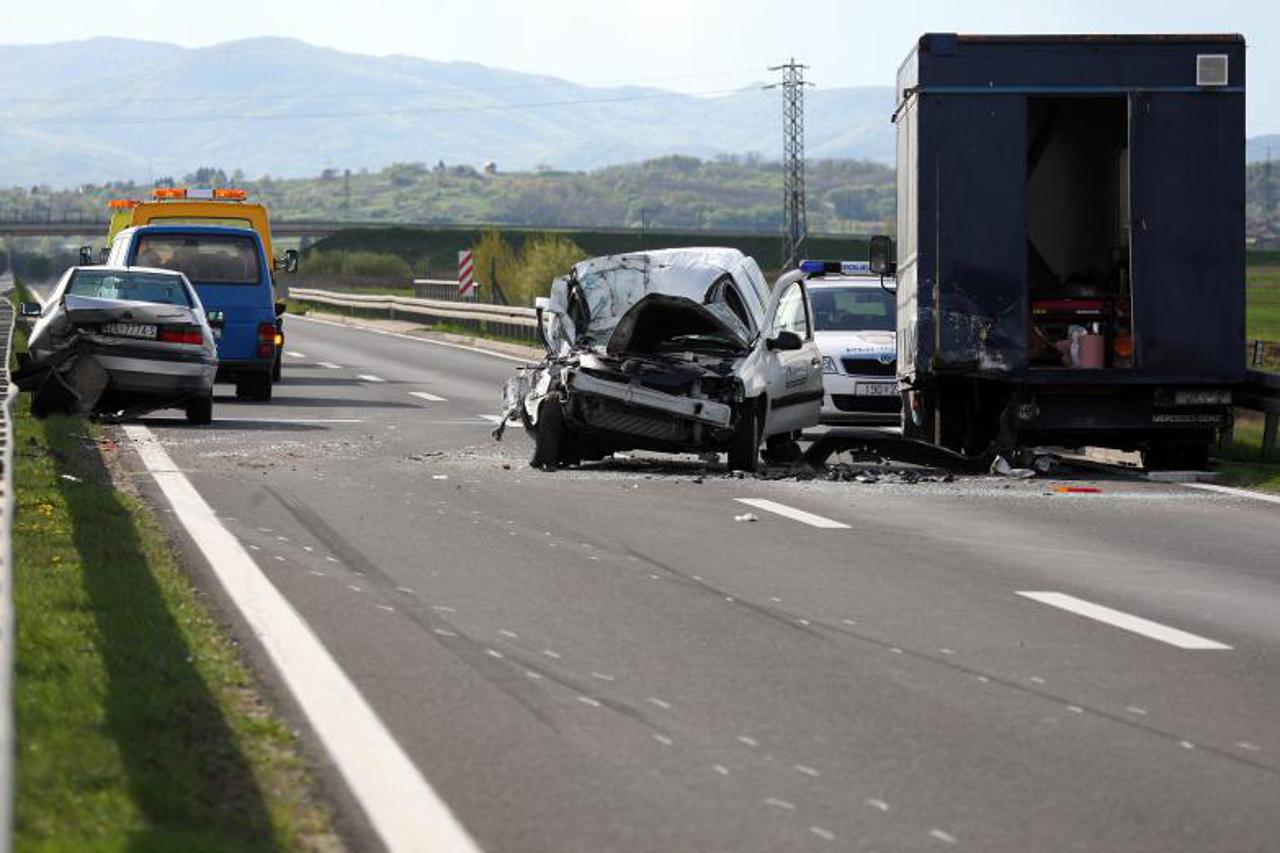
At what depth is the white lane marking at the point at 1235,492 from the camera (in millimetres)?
16812

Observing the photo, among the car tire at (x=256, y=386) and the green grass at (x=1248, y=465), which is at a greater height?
the car tire at (x=256, y=386)

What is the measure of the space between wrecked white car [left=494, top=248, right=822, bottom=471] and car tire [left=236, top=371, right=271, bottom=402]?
7.76m

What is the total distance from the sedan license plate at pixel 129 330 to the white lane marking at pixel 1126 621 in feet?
42.5

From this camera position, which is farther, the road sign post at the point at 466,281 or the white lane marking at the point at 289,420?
the road sign post at the point at 466,281

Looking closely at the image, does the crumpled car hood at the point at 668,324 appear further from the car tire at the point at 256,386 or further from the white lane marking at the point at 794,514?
the car tire at the point at 256,386

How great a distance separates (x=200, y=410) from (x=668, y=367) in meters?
6.28

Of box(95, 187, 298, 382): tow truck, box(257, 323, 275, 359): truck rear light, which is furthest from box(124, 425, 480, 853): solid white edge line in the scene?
box(95, 187, 298, 382): tow truck

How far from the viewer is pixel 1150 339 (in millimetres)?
18391

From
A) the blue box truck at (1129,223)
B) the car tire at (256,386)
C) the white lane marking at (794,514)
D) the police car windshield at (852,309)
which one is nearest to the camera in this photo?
the white lane marking at (794,514)

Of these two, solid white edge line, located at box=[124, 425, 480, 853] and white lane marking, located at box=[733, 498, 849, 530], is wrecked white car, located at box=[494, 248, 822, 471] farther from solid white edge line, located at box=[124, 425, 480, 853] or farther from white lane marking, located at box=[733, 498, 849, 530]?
solid white edge line, located at box=[124, 425, 480, 853]

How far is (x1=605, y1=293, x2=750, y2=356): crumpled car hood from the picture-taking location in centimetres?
1931

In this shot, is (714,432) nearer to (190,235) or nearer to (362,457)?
(362,457)

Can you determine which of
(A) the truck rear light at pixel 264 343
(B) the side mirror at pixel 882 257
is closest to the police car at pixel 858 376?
(B) the side mirror at pixel 882 257

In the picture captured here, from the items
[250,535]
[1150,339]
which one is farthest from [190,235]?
[250,535]
